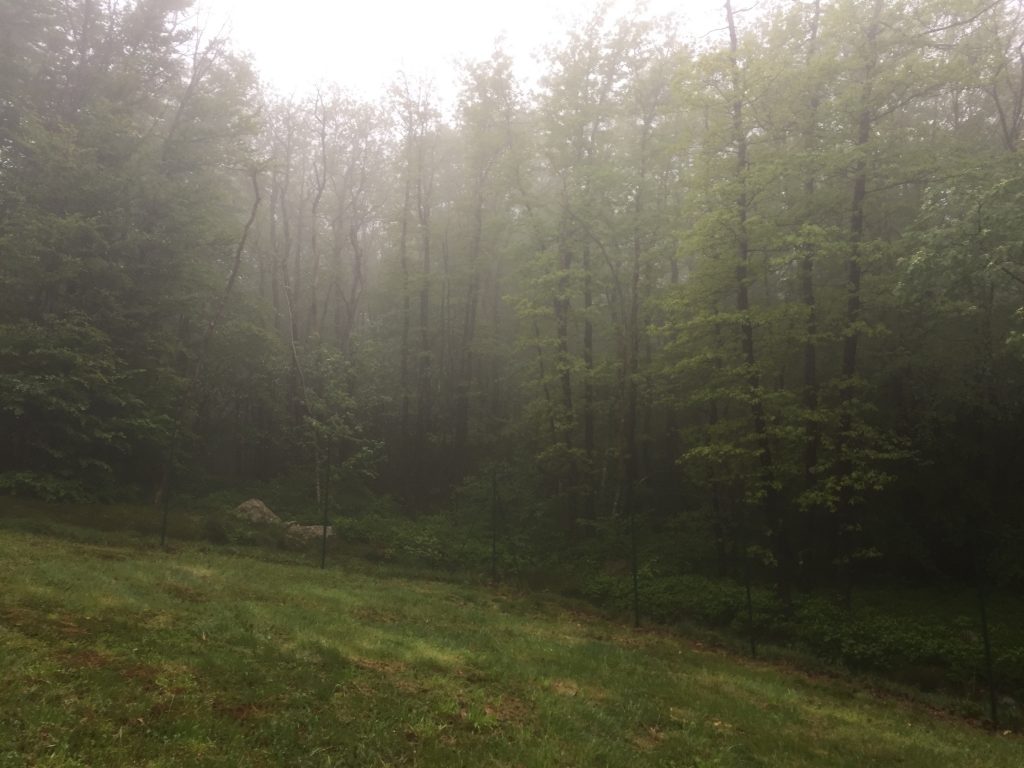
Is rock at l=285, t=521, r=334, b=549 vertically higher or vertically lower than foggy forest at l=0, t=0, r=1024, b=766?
lower

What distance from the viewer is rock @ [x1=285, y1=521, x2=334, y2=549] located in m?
19.5

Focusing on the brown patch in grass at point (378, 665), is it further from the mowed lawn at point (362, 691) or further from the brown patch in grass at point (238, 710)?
the brown patch in grass at point (238, 710)

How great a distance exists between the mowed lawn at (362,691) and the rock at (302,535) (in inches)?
258

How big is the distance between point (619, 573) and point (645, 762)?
40.9ft

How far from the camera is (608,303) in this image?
990 inches

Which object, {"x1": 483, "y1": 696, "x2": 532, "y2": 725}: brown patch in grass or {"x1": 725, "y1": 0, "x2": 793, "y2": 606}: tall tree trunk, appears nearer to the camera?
{"x1": 483, "y1": 696, "x2": 532, "y2": 725}: brown patch in grass

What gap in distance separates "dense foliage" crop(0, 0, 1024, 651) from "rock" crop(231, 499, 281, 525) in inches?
93.2

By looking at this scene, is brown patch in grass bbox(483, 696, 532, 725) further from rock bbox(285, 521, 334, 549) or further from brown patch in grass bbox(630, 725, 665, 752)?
rock bbox(285, 521, 334, 549)

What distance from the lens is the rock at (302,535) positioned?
1948 cm

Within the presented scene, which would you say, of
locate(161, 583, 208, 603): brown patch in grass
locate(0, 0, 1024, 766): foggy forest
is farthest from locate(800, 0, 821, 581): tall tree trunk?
locate(161, 583, 208, 603): brown patch in grass

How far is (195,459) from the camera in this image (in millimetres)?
26656

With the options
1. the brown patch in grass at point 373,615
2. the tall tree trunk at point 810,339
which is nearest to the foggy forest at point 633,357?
the tall tree trunk at point 810,339

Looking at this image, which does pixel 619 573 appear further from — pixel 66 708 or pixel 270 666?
pixel 66 708

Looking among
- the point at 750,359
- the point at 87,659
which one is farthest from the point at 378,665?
the point at 750,359
